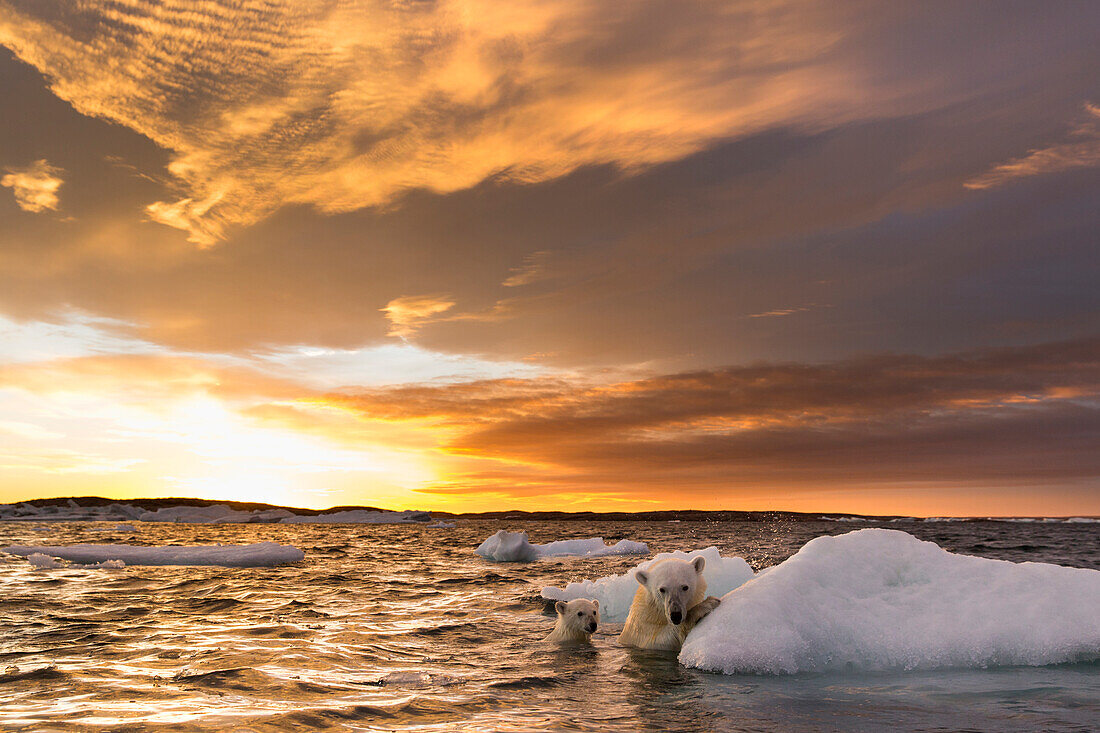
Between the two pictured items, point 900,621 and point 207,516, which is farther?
point 207,516

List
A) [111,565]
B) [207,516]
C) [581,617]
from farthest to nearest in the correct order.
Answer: [207,516] → [111,565] → [581,617]

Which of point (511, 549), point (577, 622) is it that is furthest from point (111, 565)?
point (577, 622)

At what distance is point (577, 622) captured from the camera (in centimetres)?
934

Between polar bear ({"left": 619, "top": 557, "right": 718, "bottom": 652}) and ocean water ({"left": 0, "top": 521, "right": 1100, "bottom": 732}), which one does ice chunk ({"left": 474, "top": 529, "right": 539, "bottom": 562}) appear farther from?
polar bear ({"left": 619, "top": 557, "right": 718, "bottom": 652})

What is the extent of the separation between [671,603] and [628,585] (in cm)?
453

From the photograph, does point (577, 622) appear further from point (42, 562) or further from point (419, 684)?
point (42, 562)

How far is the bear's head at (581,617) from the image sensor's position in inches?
367

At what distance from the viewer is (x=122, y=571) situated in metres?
21.2

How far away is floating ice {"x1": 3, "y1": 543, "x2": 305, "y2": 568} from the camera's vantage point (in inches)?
946

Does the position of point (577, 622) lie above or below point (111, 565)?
above

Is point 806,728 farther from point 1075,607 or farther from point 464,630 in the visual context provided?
point 464,630

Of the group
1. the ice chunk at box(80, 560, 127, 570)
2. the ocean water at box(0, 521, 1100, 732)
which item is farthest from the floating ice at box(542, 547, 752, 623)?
the ice chunk at box(80, 560, 127, 570)

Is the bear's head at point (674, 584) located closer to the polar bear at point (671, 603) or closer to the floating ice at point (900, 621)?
the polar bear at point (671, 603)

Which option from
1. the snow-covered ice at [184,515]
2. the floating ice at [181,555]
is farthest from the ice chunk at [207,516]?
the floating ice at [181,555]
